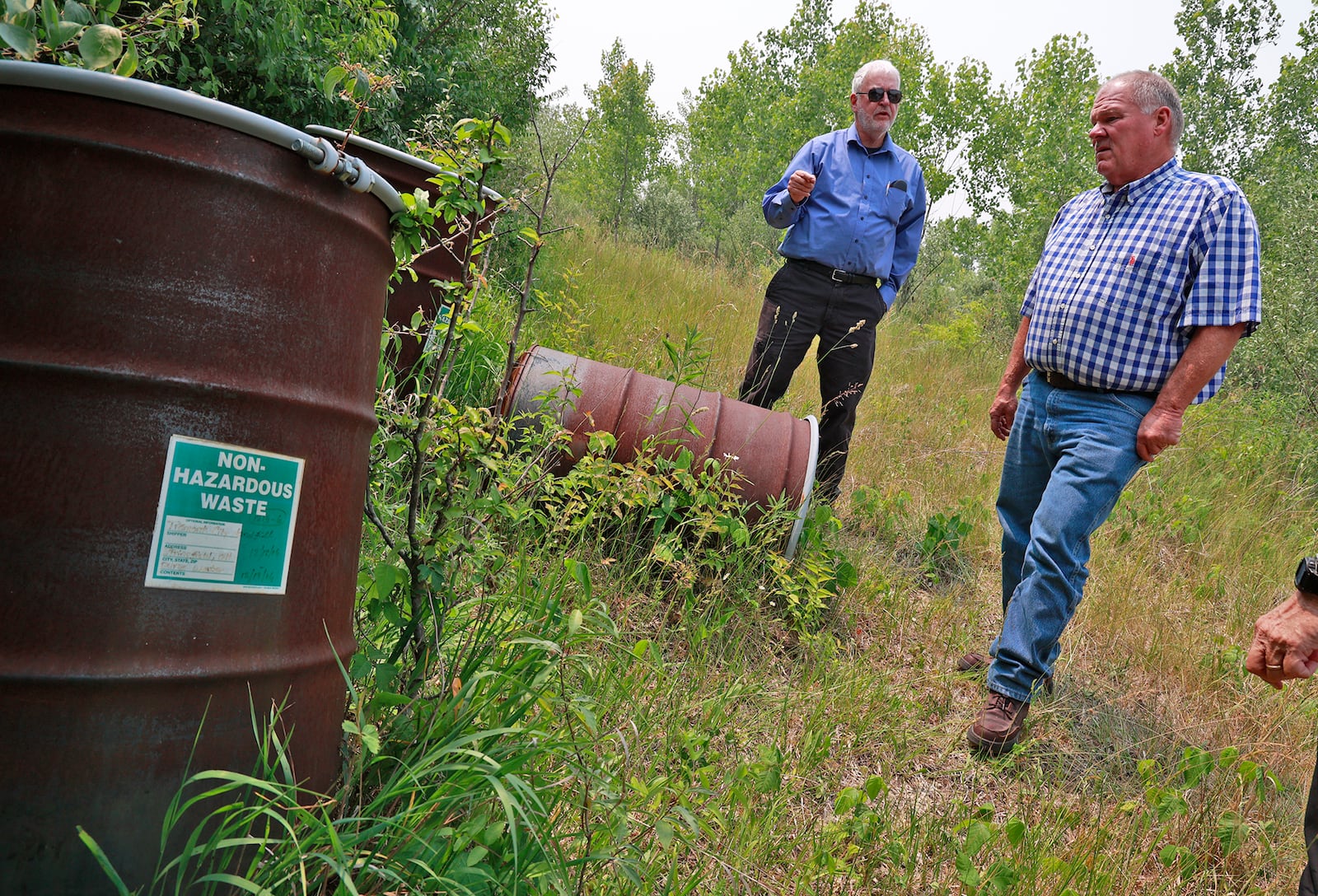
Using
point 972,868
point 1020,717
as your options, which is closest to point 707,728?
point 972,868

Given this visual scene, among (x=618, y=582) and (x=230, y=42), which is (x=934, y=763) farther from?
(x=230, y=42)

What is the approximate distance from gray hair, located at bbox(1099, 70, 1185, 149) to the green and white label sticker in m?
3.22

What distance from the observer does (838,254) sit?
467 cm

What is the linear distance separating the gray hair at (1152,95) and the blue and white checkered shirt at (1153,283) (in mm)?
151

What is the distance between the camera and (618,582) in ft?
11.2

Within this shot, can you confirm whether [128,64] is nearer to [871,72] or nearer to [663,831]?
[663,831]

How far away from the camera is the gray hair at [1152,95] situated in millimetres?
3182

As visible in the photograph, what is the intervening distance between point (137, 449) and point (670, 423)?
264 cm

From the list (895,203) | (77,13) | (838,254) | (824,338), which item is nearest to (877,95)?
(895,203)

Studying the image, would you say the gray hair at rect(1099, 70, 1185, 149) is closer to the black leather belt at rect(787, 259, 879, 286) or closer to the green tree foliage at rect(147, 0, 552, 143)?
the black leather belt at rect(787, 259, 879, 286)

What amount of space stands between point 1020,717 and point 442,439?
2.27m

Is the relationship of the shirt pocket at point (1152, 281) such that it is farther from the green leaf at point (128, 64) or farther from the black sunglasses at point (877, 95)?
the green leaf at point (128, 64)

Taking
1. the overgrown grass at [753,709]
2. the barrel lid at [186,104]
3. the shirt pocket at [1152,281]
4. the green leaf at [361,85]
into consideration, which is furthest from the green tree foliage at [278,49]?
the shirt pocket at [1152,281]

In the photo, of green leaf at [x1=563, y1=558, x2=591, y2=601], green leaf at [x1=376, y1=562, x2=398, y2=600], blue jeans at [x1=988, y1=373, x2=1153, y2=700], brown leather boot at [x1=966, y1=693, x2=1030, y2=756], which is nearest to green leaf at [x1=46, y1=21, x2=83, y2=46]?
green leaf at [x1=376, y1=562, x2=398, y2=600]
